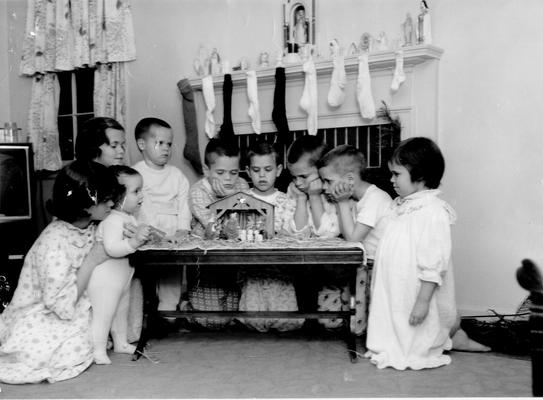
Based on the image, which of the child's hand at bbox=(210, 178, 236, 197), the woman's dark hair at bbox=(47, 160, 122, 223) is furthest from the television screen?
the woman's dark hair at bbox=(47, 160, 122, 223)

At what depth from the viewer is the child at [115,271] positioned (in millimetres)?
2873

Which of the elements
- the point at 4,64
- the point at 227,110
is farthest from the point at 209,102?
the point at 4,64

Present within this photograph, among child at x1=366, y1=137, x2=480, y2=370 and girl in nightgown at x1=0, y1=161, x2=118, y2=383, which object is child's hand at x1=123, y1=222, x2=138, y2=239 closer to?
girl in nightgown at x1=0, y1=161, x2=118, y2=383

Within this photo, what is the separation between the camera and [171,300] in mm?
3484

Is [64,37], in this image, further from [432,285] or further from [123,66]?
[432,285]

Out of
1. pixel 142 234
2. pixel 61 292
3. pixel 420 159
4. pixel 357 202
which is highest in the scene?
pixel 420 159

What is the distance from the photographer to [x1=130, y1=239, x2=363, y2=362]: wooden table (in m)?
2.80

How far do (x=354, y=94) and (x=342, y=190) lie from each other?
1217mm

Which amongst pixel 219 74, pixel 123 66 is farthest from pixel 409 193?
pixel 123 66

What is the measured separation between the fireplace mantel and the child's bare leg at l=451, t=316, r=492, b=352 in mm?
1292

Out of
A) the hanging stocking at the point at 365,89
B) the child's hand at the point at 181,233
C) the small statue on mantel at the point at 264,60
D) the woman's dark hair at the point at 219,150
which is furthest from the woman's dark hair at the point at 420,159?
the small statue on mantel at the point at 264,60

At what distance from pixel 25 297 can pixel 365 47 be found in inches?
98.7

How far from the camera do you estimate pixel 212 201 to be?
356cm

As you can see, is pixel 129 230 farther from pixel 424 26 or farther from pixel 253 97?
pixel 424 26
